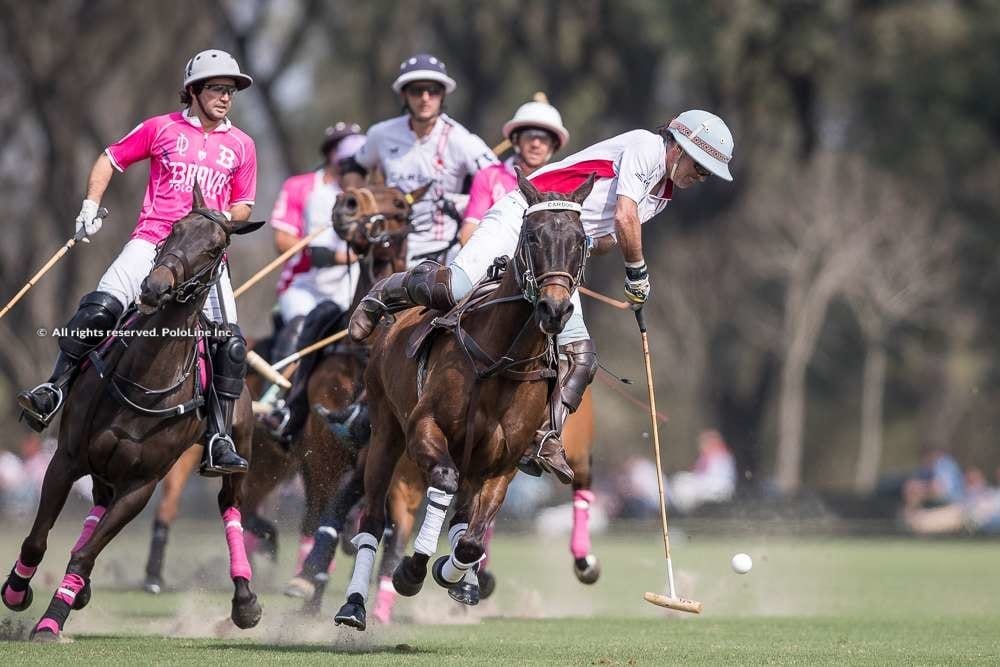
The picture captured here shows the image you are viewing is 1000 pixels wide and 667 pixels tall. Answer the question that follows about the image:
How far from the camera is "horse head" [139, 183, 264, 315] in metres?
9.03

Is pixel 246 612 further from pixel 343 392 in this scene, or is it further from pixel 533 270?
pixel 533 270

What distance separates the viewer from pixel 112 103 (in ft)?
105

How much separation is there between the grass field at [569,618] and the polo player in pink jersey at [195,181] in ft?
4.48

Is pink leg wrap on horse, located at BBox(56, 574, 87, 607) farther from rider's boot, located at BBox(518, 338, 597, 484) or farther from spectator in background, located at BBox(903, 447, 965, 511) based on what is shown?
spectator in background, located at BBox(903, 447, 965, 511)

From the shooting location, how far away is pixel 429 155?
12.8m

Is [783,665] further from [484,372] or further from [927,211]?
[927,211]

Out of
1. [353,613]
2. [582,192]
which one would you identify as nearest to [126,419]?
[353,613]

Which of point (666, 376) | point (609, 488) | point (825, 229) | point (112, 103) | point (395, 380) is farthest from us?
point (666, 376)

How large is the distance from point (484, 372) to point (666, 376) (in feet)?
113

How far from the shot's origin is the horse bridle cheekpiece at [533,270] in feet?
28.6

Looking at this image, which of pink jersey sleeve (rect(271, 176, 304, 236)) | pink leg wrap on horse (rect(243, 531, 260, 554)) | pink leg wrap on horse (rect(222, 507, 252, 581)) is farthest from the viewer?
pink jersey sleeve (rect(271, 176, 304, 236))

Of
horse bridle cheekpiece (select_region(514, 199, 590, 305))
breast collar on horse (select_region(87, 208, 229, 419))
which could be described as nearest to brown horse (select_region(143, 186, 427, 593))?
breast collar on horse (select_region(87, 208, 229, 419))

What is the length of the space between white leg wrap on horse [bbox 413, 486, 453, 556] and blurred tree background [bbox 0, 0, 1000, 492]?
18818 mm

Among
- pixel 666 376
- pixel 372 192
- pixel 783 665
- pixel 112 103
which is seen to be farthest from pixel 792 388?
pixel 783 665
